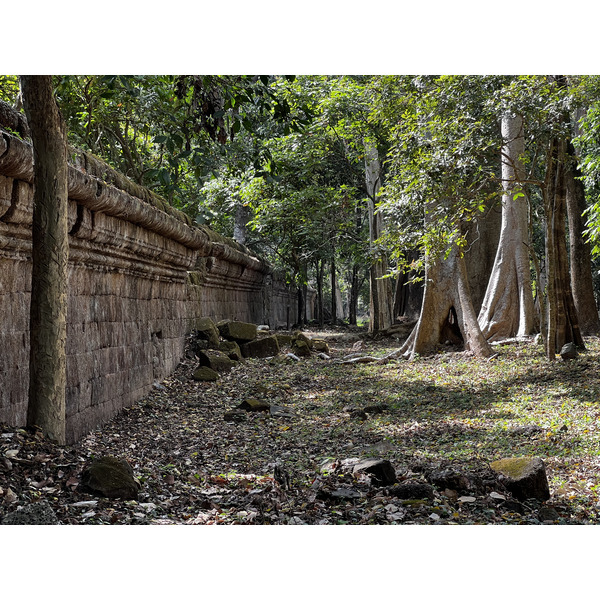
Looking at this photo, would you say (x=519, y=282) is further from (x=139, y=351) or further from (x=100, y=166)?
(x=100, y=166)

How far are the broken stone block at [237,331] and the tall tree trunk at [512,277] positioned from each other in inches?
141

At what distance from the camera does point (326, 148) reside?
13.4 m

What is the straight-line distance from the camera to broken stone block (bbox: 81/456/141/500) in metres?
2.95

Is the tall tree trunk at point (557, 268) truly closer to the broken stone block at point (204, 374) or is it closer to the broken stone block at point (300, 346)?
the broken stone block at point (204, 374)

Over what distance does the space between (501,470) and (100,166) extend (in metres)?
3.65

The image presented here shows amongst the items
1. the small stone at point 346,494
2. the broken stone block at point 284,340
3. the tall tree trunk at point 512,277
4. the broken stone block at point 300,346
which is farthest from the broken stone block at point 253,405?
the broken stone block at point 284,340

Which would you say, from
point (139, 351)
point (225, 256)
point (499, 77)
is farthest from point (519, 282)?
point (139, 351)

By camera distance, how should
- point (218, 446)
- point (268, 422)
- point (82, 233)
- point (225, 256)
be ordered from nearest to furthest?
point (82, 233)
point (218, 446)
point (268, 422)
point (225, 256)

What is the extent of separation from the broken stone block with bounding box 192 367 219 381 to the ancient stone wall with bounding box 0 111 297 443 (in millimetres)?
319

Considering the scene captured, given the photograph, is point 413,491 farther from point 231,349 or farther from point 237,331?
point 237,331

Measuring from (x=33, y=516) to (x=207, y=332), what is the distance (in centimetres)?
597

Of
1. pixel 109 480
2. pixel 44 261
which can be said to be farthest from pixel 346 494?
pixel 44 261

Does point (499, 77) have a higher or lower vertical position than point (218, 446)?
Answer: higher

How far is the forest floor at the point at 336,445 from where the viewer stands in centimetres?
302
